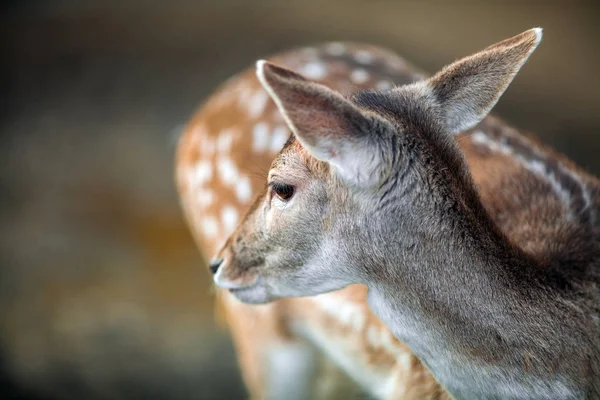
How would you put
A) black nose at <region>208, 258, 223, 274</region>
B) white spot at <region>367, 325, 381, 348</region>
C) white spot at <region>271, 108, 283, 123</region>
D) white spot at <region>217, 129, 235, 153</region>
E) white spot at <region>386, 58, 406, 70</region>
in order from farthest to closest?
white spot at <region>386, 58, 406, 70</region>
white spot at <region>217, 129, 235, 153</region>
white spot at <region>271, 108, 283, 123</region>
white spot at <region>367, 325, 381, 348</region>
black nose at <region>208, 258, 223, 274</region>

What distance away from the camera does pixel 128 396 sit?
13.3 ft

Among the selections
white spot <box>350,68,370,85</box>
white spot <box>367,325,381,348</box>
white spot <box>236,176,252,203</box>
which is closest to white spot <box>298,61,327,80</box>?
white spot <box>350,68,370,85</box>

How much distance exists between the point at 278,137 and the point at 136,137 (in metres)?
2.83

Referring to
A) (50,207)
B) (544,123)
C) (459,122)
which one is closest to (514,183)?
(459,122)

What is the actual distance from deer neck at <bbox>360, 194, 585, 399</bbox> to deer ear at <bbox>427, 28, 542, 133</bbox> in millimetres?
256

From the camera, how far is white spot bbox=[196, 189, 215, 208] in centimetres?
282

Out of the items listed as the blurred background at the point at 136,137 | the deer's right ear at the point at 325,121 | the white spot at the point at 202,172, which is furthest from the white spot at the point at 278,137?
the blurred background at the point at 136,137

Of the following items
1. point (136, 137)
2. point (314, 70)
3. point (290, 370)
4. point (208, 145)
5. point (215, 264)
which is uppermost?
point (314, 70)

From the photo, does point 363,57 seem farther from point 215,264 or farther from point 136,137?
point 136,137

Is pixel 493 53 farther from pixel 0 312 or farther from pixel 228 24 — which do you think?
pixel 228 24

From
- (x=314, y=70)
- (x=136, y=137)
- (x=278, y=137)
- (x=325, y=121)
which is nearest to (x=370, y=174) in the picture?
(x=325, y=121)

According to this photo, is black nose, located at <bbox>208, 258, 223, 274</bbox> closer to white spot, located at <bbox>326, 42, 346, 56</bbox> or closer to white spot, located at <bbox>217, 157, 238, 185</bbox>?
white spot, located at <bbox>217, 157, 238, 185</bbox>

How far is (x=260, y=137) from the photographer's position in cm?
265

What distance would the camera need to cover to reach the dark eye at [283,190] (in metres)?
1.68
